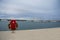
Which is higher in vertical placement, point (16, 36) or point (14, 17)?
point (14, 17)

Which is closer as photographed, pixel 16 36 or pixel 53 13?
pixel 16 36

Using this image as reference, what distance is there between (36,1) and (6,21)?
1.61ft

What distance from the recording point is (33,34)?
147cm

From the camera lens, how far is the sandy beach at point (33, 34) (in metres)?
1.40

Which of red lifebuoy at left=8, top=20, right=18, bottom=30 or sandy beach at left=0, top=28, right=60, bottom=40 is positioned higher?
red lifebuoy at left=8, top=20, right=18, bottom=30

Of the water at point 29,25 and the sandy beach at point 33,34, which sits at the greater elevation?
the water at point 29,25

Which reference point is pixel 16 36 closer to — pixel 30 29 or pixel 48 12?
pixel 30 29

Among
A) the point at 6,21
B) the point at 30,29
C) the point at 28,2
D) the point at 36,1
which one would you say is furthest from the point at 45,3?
the point at 6,21

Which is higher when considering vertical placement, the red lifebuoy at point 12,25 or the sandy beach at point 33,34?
the red lifebuoy at point 12,25

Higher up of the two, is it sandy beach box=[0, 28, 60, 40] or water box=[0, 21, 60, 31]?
water box=[0, 21, 60, 31]

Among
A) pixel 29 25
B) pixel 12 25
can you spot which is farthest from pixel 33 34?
pixel 12 25

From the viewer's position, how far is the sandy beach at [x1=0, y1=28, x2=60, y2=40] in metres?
1.40

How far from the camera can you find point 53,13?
5.05 ft

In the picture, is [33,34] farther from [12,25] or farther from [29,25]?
[12,25]
